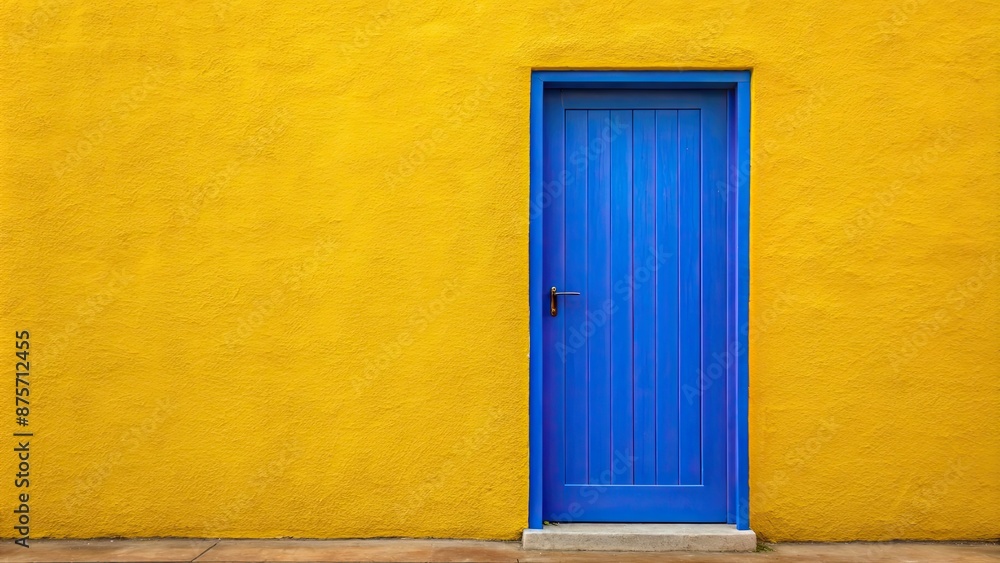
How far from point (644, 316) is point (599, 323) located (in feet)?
0.79

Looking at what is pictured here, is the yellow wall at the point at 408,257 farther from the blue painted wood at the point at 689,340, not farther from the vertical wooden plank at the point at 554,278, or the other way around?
the blue painted wood at the point at 689,340

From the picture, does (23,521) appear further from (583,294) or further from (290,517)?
(583,294)

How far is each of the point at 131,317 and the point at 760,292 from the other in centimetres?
323

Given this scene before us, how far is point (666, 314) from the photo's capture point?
4543 mm

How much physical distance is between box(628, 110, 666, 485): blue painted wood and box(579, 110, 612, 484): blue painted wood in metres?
0.14

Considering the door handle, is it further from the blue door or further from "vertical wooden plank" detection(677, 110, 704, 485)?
"vertical wooden plank" detection(677, 110, 704, 485)

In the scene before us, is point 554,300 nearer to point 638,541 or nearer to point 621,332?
point 621,332

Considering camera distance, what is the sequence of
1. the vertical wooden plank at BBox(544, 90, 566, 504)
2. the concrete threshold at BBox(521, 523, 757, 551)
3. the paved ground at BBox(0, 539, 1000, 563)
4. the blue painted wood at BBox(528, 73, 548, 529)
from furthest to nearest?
the vertical wooden plank at BBox(544, 90, 566, 504), the blue painted wood at BBox(528, 73, 548, 529), the concrete threshold at BBox(521, 523, 757, 551), the paved ground at BBox(0, 539, 1000, 563)

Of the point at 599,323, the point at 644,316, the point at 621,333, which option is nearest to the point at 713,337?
the point at 644,316

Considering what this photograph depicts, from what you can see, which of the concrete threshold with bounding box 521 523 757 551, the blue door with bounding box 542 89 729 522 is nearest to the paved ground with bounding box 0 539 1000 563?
the concrete threshold with bounding box 521 523 757 551

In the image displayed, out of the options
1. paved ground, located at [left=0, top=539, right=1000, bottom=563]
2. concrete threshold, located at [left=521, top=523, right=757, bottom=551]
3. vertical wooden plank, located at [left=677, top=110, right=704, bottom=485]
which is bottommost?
paved ground, located at [left=0, top=539, right=1000, bottom=563]

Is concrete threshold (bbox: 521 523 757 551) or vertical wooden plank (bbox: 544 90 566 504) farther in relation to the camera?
vertical wooden plank (bbox: 544 90 566 504)

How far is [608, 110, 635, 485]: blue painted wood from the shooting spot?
14.9 ft

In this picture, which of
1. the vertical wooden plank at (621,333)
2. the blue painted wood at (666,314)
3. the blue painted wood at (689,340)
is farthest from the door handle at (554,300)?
the blue painted wood at (689,340)
